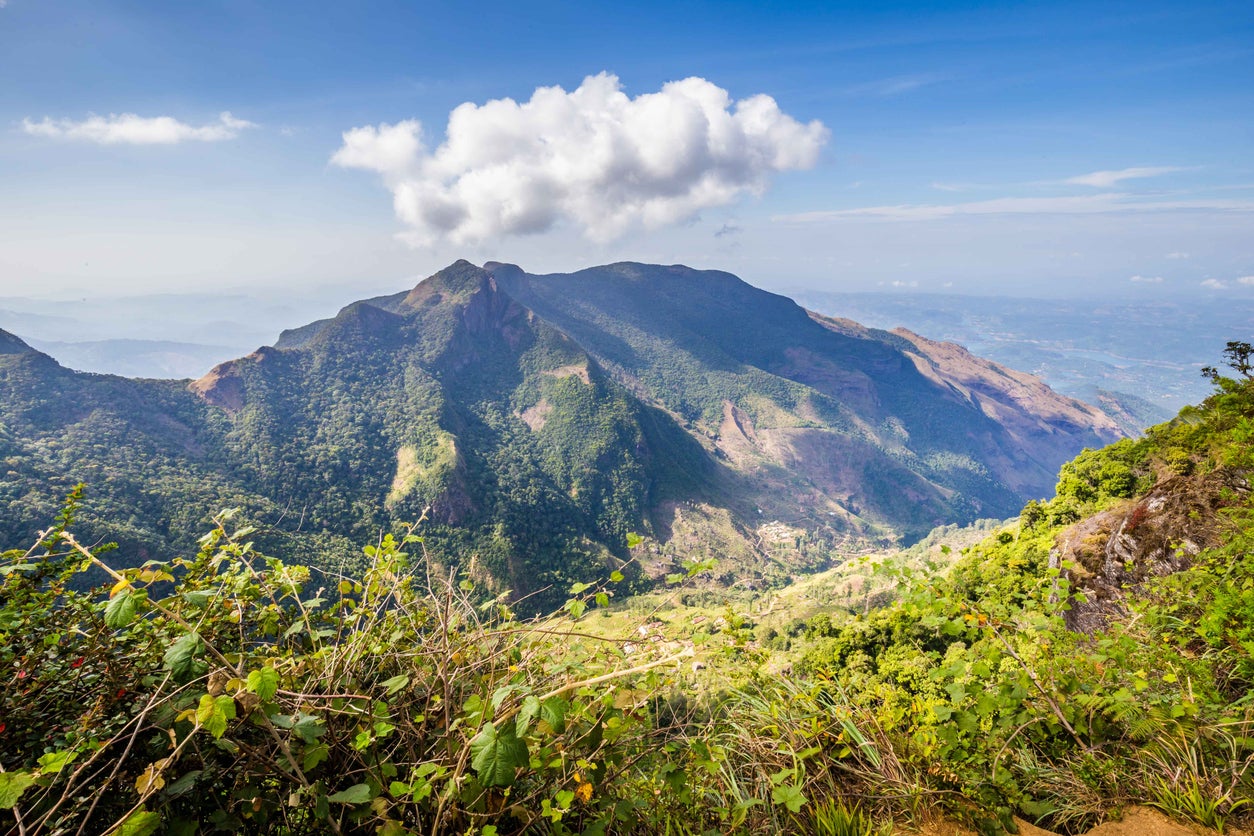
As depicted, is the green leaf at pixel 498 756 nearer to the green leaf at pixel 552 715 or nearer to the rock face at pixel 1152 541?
the green leaf at pixel 552 715

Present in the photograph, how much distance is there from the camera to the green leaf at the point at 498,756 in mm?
1906

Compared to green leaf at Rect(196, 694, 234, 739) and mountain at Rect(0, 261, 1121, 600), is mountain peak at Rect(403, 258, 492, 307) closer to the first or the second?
mountain at Rect(0, 261, 1121, 600)

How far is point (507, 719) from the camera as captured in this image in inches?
91.8

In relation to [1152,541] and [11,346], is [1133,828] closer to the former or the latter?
[1152,541]

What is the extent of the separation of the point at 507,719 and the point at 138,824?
1234 millimetres

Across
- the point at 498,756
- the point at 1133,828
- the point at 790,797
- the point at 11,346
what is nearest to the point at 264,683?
the point at 498,756

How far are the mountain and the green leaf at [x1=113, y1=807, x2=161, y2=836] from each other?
20465 millimetres

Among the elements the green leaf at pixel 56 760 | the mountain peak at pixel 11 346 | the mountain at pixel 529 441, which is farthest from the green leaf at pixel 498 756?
the mountain peak at pixel 11 346

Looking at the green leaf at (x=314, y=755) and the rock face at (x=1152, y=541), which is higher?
the green leaf at (x=314, y=755)

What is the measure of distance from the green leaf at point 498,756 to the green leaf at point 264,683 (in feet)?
2.43

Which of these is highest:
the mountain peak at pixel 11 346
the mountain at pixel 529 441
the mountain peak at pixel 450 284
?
the mountain peak at pixel 450 284

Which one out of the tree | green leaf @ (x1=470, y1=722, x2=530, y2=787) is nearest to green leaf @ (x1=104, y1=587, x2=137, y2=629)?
green leaf @ (x1=470, y1=722, x2=530, y2=787)

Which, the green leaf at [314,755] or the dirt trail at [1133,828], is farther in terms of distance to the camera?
the dirt trail at [1133,828]

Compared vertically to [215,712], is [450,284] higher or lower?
higher
